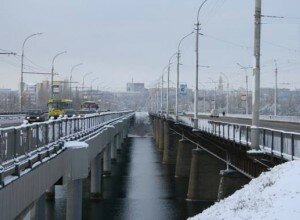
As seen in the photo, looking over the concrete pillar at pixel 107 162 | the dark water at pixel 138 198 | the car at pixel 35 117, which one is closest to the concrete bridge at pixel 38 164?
the dark water at pixel 138 198

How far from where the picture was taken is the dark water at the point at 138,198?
139 feet

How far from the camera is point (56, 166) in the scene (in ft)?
62.6

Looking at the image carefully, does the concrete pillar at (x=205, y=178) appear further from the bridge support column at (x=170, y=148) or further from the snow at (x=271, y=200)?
the bridge support column at (x=170, y=148)

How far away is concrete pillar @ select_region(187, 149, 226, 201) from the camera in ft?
158

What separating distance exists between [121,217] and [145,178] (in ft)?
76.5

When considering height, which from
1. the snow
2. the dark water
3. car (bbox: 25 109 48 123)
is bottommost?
the dark water

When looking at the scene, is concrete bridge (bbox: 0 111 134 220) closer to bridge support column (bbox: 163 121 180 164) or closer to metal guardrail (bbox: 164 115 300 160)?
metal guardrail (bbox: 164 115 300 160)

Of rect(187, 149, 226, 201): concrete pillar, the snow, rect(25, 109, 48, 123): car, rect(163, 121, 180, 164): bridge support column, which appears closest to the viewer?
the snow

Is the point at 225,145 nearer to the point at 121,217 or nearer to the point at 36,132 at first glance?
the point at 121,217

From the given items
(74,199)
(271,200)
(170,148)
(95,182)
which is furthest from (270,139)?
(170,148)

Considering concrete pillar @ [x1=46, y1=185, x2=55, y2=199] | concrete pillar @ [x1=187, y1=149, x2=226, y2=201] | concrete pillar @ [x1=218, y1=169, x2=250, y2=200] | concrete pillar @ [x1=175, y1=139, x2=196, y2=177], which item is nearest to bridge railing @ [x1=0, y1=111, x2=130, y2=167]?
concrete pillar @ [x1=218, y1=169, x2=250, y2=200]

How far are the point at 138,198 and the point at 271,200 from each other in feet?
117

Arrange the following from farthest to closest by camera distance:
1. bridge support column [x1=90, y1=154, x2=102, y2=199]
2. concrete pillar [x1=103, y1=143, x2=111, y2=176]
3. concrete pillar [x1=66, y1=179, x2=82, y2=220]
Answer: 1. concrete pillar [x1=103, y1=143, x2=111, y2=176]
2. bridge support column [x1=90, y1=154, x2=102, y2=199]
3. concrete pillar [x1=66, y1=179, x2=82, y2=220]

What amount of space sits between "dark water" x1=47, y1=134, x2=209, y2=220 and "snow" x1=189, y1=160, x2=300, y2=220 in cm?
2357
